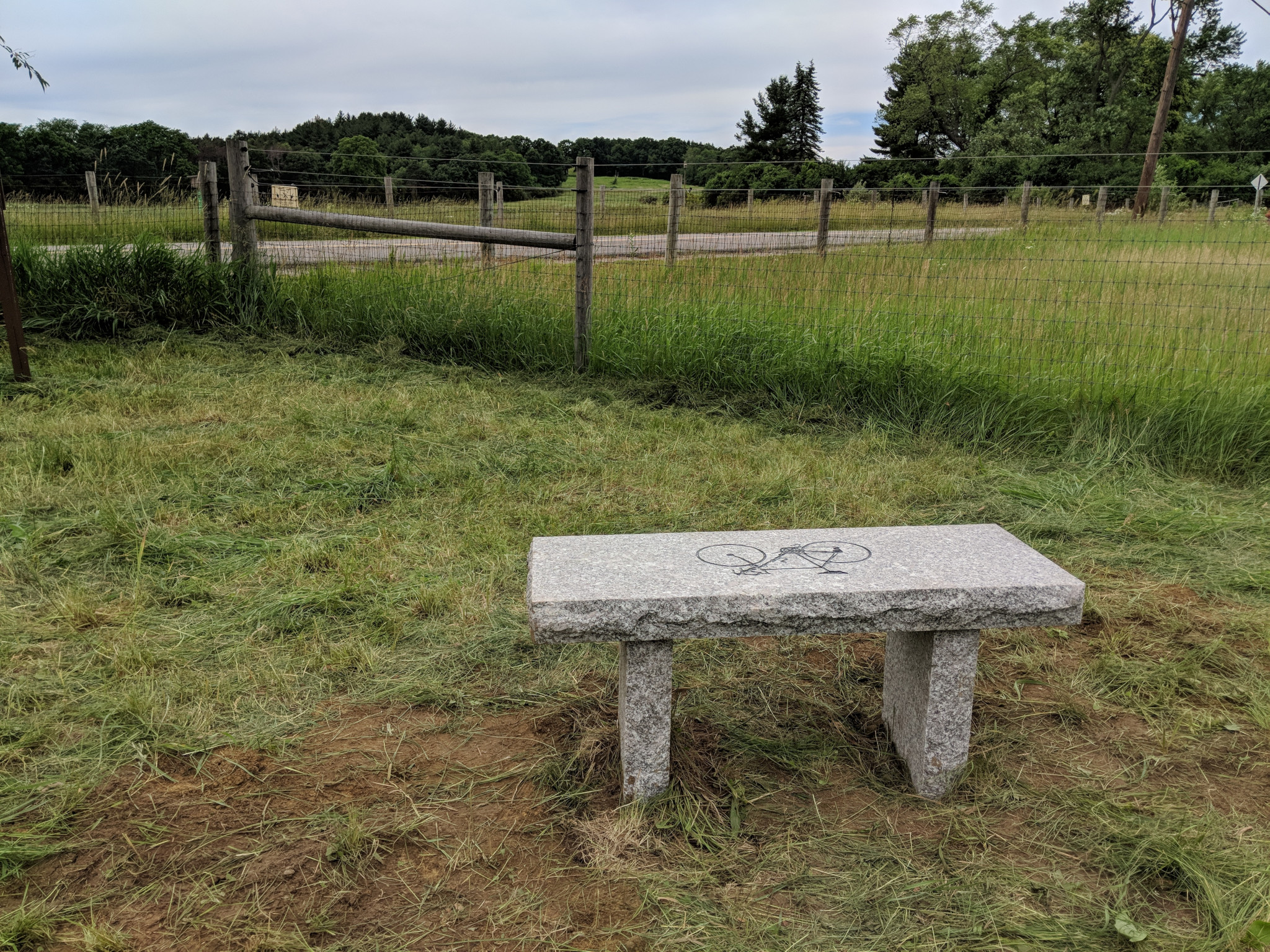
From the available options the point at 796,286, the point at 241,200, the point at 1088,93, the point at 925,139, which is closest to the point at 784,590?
the point at 796,286

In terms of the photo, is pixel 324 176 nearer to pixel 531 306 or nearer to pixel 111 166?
pixel 531 306

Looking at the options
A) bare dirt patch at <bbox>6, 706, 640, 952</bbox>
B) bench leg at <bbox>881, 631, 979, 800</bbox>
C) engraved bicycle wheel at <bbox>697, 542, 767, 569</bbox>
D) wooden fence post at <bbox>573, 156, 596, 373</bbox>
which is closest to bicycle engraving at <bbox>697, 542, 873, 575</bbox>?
engraved bicycle wheel at <bbox>697, 542, 767, 569</bbox>

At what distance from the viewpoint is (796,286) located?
6.79 m

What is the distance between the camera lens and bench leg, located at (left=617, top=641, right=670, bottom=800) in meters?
2.23

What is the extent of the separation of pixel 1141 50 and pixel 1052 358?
167 ft

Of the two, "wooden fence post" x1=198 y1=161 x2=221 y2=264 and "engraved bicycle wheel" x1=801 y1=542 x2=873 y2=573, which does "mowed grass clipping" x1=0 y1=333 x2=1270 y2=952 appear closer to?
"engraved bicycle wheel" x1=801 y1=542 x2=873 y2=573

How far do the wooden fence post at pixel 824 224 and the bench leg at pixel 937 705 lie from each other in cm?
505

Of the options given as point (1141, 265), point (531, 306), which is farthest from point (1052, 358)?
point (531, 306)

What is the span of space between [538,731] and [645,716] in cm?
53

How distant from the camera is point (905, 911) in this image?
77.7 inches

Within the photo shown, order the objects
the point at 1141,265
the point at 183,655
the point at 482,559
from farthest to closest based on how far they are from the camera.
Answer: the point at 1141,265, the point at 482,559, the point at 183,655

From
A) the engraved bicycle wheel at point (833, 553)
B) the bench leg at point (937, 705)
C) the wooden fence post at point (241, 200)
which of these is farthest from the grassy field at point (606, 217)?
Result: the bench leg at point (937, 705)

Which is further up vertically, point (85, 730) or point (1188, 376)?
point (1188, 376)

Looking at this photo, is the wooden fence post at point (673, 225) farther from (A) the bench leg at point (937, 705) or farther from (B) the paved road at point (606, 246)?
(A) the bench leg at point (937, 705)
